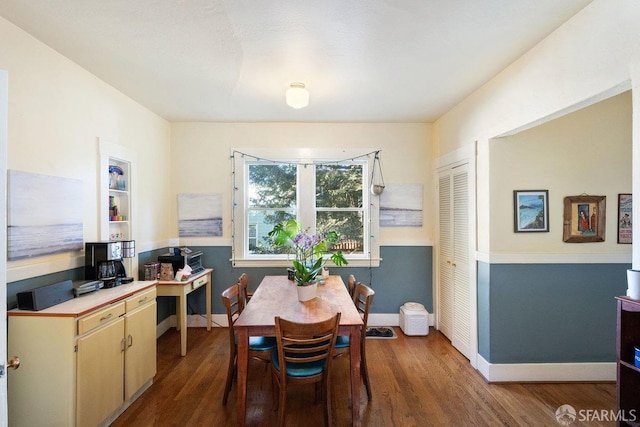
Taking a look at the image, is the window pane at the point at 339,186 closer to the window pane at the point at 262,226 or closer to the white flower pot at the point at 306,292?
the window pane at the point at 262,226

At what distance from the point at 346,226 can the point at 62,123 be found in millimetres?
3111

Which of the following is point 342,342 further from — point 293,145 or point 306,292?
point 293,145

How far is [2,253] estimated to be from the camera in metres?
1.22

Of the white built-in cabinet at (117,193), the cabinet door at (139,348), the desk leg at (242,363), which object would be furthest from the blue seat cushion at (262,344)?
the white built-in cabinet at (117,193)

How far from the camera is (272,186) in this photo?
4.20 meters

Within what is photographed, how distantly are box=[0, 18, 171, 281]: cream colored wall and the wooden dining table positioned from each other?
153 centimetres

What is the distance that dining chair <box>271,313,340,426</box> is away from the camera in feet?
6.29

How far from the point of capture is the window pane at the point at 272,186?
13.7ft

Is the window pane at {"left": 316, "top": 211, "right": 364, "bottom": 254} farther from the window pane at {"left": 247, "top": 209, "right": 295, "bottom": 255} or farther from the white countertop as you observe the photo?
the white countertop

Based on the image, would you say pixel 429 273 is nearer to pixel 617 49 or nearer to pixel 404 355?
pixel 404 355

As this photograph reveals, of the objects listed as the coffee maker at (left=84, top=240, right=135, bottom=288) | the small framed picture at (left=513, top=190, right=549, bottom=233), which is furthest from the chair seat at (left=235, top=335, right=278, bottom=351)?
the small framed picture at (left=513, top=190, right=549, bottom=233)

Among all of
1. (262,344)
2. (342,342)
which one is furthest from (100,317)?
(342,342)

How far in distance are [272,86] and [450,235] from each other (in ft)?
8.47

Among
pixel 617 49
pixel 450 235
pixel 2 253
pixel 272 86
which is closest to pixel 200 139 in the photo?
pixel 272 86
